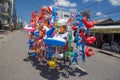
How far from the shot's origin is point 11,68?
793cm

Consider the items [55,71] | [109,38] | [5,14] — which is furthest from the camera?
[5,14]

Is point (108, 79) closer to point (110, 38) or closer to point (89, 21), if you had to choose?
point (89, 21)

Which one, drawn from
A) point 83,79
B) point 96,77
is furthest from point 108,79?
point 83,79

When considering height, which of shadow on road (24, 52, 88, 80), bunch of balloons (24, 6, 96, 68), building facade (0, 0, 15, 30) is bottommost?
shadow on road (24, 52, 88, 80)

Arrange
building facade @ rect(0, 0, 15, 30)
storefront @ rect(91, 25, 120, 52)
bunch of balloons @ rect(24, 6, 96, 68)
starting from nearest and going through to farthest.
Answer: bunch of balloons @ rect(24, 6, 96, 68)
storefront @ rect(91, 25, 120, 52)
building facade @ rect(0, 0, 15, 30)

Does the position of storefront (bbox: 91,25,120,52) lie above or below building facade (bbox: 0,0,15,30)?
below

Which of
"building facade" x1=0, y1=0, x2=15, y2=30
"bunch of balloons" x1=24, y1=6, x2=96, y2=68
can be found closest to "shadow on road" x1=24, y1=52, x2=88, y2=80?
"bunch of balloons" x1=24, y1=6, x2=96, y2=68

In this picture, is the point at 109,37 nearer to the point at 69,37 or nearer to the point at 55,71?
the point at 69,37

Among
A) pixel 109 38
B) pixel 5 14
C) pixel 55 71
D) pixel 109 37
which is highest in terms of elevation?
pixel 5 14

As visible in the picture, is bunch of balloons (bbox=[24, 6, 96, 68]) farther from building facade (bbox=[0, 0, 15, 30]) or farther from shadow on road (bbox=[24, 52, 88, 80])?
building facade (bbox=[0, 0, 15, 30])

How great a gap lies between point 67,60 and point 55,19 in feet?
7.64

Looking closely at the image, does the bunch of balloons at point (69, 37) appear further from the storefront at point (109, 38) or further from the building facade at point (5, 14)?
the building facade at point (5, 14)

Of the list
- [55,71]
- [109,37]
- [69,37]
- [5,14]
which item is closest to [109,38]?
[109,37]

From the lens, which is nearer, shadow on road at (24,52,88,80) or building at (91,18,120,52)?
shadow on road at (24,52,88,80)
